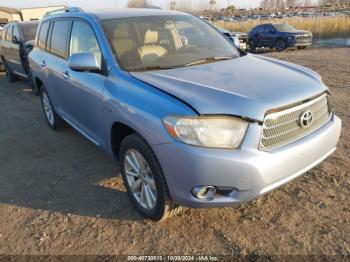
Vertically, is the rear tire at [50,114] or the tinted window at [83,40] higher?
the tinted window at [83,40]

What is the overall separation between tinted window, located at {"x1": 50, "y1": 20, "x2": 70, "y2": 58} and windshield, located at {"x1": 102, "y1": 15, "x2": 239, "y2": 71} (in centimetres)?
109

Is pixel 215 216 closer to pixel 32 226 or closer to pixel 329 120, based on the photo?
pixel 329 120

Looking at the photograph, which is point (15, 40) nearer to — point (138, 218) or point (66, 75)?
point (66, 75)

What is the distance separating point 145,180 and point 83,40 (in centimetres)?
193

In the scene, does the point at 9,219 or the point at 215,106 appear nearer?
the point at 215,106

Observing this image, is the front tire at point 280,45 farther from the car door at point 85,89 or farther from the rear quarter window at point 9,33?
the car door at point 85,89

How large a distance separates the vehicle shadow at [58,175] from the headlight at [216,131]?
3.92 ft

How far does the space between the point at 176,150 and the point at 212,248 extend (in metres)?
0.89

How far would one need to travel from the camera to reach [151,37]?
3.97 meters

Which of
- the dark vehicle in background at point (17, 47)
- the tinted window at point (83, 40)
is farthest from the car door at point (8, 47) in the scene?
the tinted window at point (83, 40)

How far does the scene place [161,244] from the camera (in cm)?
305

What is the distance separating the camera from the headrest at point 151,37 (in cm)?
390

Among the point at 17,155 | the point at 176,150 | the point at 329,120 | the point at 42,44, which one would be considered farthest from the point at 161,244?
the point at 42,44

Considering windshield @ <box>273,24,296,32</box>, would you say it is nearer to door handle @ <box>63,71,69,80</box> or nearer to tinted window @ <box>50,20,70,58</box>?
tinted window @ <box>50,20,70,58</box>
